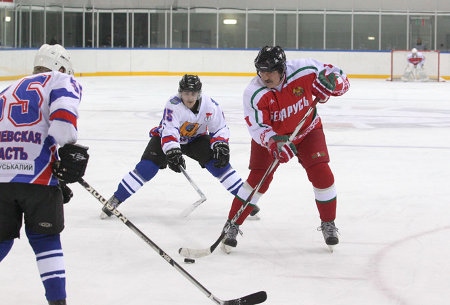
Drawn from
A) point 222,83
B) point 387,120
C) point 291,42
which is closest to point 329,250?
point 387,120

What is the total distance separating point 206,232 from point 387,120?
5.46m

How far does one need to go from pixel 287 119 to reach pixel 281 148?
0.24 meters

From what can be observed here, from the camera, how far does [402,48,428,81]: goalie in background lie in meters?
17.1

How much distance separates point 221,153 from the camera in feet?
13.2

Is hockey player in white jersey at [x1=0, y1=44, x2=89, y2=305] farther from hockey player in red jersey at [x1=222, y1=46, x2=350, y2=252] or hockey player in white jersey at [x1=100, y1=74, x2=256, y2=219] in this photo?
hockey player in white jersey at [x1=100, y1=74, x2=256, y2=219]

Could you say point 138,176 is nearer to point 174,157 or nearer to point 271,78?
point 174,157

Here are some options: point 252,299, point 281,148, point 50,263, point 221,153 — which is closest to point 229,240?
point 281,148

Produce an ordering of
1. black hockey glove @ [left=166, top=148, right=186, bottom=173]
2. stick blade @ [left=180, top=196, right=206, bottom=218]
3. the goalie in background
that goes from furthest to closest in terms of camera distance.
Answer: the goalie in background, stick blade @ [left=180, top=196, right=206, bottom=218], black hockey glove @ [left=166, top=148, right=186, bottom=173]

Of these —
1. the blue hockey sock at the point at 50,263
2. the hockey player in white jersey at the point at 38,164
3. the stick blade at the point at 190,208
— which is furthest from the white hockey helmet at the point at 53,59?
the stick blade at the point at 190,208

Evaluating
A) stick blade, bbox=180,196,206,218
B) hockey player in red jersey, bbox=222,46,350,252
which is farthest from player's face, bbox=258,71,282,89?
stick blade, bbox=180,196,206,218

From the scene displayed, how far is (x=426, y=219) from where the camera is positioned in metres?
4.12

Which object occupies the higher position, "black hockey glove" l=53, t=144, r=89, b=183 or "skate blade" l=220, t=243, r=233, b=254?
"black hockey glove" l=53, t=144, r=89, b=183

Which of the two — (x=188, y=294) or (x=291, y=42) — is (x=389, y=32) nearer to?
(x=291, y=42)

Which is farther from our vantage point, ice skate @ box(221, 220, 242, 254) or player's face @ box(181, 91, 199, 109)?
player's face @ box(181, 91, 199, 109)
